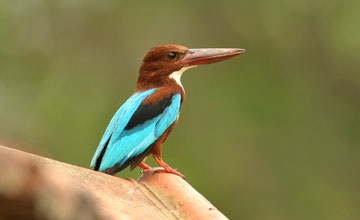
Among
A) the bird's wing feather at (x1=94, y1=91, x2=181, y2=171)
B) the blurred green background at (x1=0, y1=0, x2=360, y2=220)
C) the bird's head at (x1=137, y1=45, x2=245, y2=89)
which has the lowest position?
the blurred green background at (x1=0, y1=0, x2=360, y2=220)

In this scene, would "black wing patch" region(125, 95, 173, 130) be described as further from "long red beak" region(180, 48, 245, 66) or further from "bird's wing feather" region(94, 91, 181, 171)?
"long red beak" region(180, 48, 245, 66)

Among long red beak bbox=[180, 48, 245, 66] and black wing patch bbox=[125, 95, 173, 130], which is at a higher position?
long red beak bbox=[180, 48, 245, 66]

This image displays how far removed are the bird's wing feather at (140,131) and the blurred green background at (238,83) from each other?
5.99 meters

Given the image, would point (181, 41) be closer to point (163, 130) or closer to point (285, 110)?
point (285, 110)

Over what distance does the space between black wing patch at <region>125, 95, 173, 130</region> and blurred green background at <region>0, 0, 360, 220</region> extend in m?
6.00

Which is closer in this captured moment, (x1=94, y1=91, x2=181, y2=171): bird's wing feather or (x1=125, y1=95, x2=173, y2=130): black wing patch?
(x1=94, y1=91, x2=181, y2=171): bird's wing feather

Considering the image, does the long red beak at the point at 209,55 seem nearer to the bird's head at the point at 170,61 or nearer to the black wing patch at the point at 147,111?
the bird's head at the point at 170,61

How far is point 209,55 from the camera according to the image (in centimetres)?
446

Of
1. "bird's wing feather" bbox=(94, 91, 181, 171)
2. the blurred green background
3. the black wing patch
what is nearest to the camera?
"bird's wing feather" bbox=(94, 91, 181, 171)

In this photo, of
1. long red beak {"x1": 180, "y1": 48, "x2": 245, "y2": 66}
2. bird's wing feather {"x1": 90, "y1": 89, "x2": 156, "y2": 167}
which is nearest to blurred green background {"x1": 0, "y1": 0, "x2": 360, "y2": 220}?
long red beak {"x1": 180, "y1": 48, "x2": 245, "y2": 66}

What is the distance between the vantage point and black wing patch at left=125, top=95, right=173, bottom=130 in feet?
12.9

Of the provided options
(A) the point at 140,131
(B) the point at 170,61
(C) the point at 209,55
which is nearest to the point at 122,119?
(A) the point at 140,131

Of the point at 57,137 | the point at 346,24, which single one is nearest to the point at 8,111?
the point at 57,137

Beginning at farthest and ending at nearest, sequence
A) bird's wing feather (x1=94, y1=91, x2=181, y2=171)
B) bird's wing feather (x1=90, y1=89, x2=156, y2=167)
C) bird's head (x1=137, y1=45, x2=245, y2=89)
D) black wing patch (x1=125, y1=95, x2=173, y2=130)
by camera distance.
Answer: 1. bird's head (x1=137, y1=45, x2=245, y2=89)
2. black wing patch (x1=125, y1=95, x2=173, y2=130)
3. bird's wing feather (x1=90, y1=89, x2=156, y2=167)
4. bird's wing feather (x1=94, y1=91, x2=181, y2=171)
